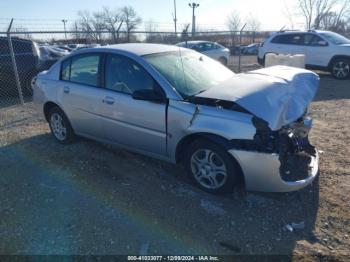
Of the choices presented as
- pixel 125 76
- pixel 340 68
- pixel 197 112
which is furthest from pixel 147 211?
pixel 340 68

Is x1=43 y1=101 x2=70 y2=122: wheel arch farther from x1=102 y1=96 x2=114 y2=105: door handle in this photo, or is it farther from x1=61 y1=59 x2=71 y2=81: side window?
x1=102 y1=96 x2=114 y2=105: door handle

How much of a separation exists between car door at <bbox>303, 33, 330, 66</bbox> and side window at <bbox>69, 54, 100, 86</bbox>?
9.88 meters

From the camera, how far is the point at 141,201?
3.93 meters

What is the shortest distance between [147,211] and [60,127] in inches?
105

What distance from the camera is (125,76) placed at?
180 inches

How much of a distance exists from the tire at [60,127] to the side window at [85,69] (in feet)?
2.14

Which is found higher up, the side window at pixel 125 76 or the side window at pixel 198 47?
the side window at pixel 125 76

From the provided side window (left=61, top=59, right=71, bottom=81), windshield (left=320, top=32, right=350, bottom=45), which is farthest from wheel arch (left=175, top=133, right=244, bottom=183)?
windshield (left=320, top=32, right=350, bottom=45)

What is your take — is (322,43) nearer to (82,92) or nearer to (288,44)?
(288,44)

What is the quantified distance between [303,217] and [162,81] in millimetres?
2154

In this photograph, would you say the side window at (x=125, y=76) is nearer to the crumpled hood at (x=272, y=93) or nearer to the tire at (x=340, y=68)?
the crumpled hood at (x=272, y=93)

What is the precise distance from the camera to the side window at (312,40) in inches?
495

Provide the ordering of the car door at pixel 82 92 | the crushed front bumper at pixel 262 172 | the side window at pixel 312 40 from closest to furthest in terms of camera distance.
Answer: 1. the crushed front bumper at pixel 262 172
2. the car door at pixel 82 92
3. the side window at pixel 312 40

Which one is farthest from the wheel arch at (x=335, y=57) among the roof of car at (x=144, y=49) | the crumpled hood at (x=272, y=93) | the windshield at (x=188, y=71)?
the roof of car at (x=144, y=49)
